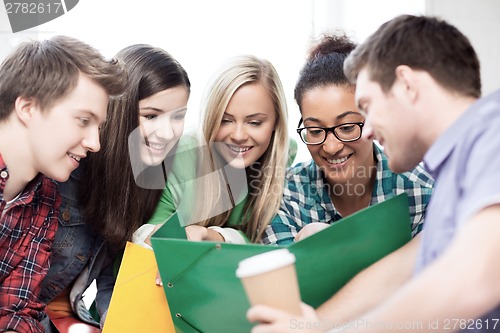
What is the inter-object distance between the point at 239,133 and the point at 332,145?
25cm

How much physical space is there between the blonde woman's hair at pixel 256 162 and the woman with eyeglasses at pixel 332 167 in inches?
1.6

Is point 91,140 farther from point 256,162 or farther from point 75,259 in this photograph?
point 256,162

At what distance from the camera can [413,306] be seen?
0.77m

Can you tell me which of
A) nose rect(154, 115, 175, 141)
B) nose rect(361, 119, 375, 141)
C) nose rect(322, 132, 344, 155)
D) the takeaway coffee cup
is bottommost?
nose rect(322, 132, 344, 155)

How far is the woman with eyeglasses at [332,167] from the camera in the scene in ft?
5.18

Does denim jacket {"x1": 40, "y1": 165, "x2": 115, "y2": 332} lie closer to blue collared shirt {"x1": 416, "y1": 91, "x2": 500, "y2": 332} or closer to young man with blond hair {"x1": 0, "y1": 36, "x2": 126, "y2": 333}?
young man with blond hair {"x1": 0, "y1": 36, "x2": 126, "y2": 333}

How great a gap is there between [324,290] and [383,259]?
119 millimetres

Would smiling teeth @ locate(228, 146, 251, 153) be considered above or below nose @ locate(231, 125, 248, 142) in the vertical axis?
below

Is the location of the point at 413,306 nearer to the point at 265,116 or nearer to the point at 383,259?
the point at 383,259

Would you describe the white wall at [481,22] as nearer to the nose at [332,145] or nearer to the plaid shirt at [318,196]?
the plaid shirt at [318,196]

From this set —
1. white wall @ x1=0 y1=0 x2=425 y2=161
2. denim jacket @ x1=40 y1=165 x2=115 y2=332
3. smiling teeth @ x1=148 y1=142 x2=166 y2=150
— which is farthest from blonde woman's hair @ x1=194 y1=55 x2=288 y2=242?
white wall @ x1=0 y1=0 x2=425 y2=161

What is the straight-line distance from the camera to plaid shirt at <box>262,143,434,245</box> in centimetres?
159

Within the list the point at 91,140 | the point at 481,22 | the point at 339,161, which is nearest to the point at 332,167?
the point at 339,161

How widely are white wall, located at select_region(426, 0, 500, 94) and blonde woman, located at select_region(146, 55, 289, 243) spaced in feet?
3.19
